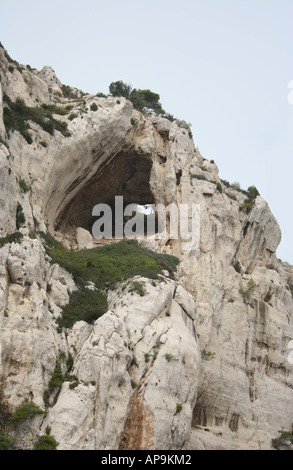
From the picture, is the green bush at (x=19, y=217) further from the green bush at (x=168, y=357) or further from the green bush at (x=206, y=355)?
the green bush at (x=206, y=355)

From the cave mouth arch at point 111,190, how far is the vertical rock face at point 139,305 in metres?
0.10

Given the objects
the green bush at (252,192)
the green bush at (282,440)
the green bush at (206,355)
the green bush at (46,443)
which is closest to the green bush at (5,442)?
the green bush at (46,443)

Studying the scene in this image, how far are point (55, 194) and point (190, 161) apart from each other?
396 inches

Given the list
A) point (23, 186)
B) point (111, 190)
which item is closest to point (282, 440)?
point (23, 186)

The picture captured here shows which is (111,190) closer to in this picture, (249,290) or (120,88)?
(120,88)

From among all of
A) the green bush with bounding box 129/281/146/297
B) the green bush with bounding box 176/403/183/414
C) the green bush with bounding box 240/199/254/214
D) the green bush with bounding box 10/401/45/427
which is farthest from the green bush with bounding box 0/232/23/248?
the green bush with bounding box 240/199/254/214

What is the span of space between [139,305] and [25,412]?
8240 millimetres

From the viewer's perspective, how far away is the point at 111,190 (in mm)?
41562

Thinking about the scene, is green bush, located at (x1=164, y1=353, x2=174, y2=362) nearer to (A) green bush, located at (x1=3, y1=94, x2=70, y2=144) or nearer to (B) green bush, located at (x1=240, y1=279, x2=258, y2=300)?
(B) green bush, located at (x1=240, y1=279, x2=258, y2=300)

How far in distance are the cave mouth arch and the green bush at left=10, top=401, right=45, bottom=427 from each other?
58.2ft

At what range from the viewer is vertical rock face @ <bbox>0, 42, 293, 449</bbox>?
23.1m

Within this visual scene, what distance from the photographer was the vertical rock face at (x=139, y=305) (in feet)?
75.9

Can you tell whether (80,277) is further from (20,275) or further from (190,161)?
(190,161)
